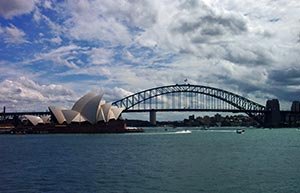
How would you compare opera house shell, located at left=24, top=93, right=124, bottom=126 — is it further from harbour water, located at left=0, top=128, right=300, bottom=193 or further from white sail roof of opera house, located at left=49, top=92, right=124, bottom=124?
harbour water, located at left=0, top=128, right=300, bottom=193

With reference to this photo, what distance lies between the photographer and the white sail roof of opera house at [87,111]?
101 metres

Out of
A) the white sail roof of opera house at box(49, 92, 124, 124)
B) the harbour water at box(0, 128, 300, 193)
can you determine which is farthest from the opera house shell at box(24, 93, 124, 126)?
the harbour water at box(0, 128, 300, 193)

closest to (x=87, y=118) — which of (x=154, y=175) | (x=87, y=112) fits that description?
(x=87, y=112)

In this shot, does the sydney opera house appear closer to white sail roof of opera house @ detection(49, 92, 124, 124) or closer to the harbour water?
white sail roof of opera house @ detection(49, 92, 124, 124)

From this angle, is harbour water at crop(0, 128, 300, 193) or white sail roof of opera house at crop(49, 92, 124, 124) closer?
harbour water at crop(0, 128, 300, 193)

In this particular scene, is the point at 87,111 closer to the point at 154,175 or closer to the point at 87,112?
the point at 87,112

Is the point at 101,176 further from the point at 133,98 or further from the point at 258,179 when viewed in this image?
the point at 133,98

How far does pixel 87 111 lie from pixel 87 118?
64.7 inches

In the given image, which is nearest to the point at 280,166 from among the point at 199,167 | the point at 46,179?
the point at 199,167

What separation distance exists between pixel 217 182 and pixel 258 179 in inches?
98.2

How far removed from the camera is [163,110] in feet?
406

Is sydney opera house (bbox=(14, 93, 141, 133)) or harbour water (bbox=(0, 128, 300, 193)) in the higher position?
sydney opera house (bbox=(14, 93, 141, 133))

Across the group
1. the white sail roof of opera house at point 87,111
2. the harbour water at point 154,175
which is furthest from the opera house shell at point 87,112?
the harbour water at point 154,175

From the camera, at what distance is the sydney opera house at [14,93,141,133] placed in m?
102
